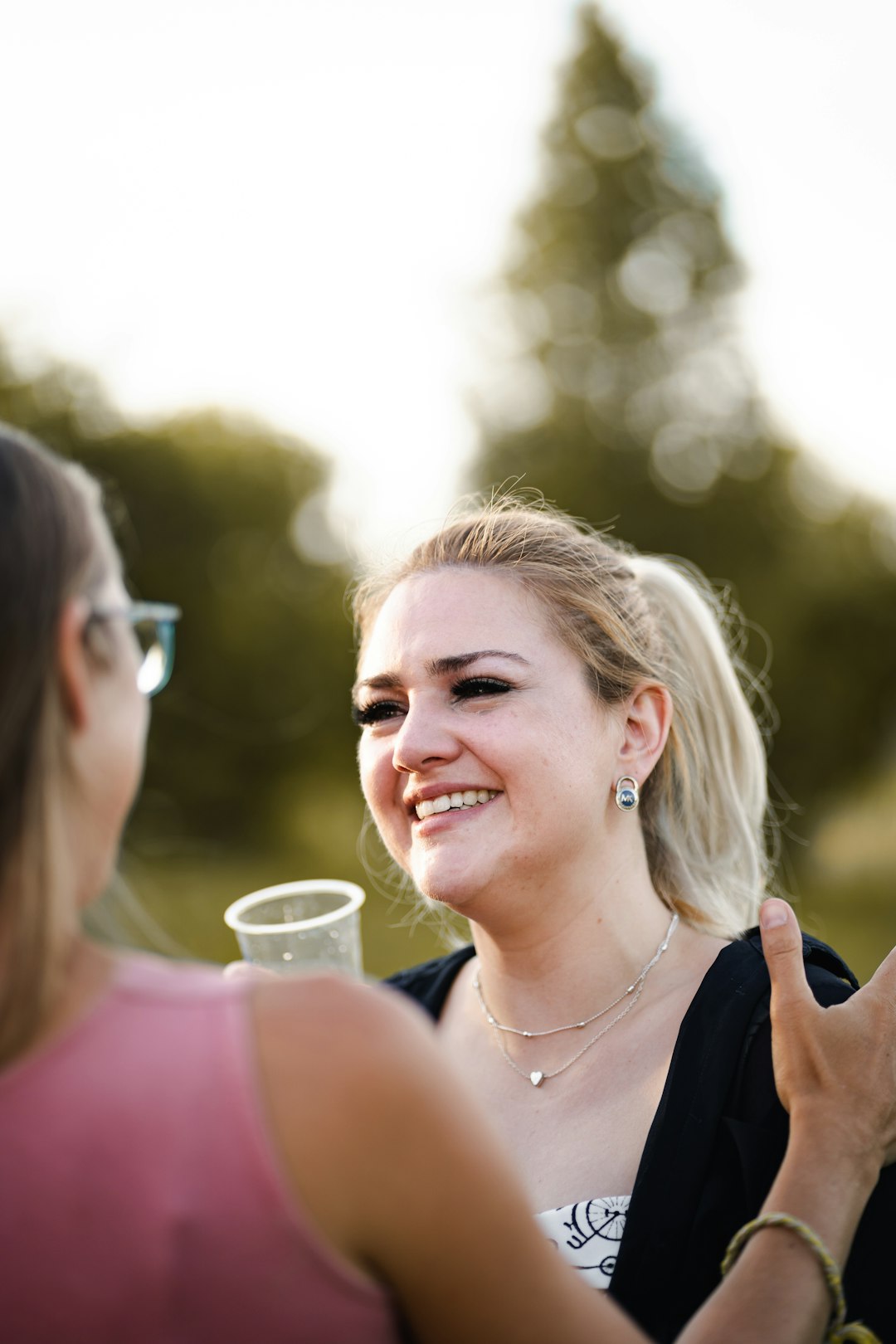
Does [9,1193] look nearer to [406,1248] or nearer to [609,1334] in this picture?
[406,1248]

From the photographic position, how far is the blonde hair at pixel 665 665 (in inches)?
119

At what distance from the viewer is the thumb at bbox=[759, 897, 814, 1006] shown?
2.20 m

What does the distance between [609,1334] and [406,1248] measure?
0.98 ft

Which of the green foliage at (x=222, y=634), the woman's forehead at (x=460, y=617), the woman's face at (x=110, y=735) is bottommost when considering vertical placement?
the green foliage at (x=222, y=634)

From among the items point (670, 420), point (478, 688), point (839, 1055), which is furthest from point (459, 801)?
point (670, 420)

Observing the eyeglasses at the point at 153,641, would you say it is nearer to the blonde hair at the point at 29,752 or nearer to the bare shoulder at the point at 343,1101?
the blonde hair at the point at 29,752

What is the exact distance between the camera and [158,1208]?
46.1 inches

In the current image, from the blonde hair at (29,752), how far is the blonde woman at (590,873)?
1.50 metres

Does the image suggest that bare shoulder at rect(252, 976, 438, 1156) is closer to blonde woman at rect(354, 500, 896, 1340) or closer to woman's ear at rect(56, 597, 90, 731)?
woman's ear at rect(56, 597, 90, 731)

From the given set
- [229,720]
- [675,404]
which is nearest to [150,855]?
A: [229,720]

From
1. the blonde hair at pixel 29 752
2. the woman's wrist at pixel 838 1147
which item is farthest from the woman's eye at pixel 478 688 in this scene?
the blonde hair at pixel 29 752

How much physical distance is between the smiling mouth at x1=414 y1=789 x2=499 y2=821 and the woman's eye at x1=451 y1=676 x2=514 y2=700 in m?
0.24

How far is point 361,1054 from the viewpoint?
1192 mm

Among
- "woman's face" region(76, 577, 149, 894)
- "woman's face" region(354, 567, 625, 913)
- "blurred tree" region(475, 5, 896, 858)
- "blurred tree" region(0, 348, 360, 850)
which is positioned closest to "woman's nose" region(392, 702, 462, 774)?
"woman's face" region(354, 567, 625, 913)
